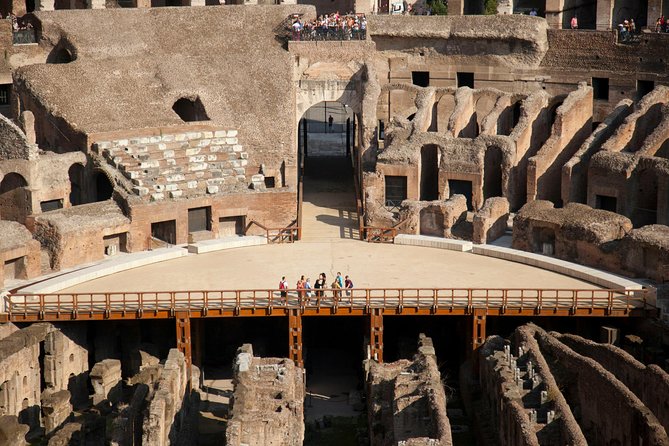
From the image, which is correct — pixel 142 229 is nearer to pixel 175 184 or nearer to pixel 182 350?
pixel 175 184

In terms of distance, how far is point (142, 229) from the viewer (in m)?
60.0

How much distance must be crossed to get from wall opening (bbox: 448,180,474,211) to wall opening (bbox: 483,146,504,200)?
36.1 inches

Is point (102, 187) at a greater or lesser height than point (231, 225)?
greater

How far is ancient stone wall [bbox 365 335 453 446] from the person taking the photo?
145 feet

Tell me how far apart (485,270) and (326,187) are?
14106 millimetres

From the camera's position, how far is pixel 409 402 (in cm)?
4697

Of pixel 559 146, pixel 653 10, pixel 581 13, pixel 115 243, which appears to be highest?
pixel 653 10

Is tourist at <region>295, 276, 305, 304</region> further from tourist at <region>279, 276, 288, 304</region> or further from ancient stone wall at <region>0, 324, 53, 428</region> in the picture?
ancient stone wall at <region>0, 324, 53, 428</region>

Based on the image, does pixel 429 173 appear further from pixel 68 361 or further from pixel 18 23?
pixel 18 23

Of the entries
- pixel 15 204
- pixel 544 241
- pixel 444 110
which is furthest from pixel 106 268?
pixel 444 110

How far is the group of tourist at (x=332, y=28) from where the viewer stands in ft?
231

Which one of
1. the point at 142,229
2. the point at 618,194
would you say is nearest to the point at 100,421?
the point at 142,229

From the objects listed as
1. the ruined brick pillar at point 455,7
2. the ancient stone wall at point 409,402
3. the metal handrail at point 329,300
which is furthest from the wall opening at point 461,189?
the ancient stone wall at point 409,402

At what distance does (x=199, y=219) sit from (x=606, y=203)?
15.6 m
